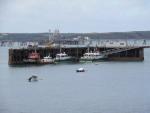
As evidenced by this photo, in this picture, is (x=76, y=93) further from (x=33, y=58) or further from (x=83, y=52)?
(x=83, y=52)

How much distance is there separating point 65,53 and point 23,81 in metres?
38.7

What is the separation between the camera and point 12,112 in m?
35.9

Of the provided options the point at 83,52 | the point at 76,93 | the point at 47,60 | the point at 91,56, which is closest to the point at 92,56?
the point at 91,56

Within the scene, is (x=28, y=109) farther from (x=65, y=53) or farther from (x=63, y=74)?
(x=65, y=53)

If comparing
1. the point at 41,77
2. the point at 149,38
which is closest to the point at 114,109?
the point at 41,77

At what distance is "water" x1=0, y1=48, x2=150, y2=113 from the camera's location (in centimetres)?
3758

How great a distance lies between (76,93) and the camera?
45.9m

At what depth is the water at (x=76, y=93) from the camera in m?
37.6

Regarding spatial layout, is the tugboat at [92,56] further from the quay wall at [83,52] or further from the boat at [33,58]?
the boat at [33,58]

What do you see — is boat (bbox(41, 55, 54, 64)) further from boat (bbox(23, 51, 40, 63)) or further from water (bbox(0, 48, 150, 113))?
water (bbox(0, 48, 150, 113))

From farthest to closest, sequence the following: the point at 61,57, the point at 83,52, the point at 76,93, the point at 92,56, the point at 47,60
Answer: the point at 83,52 → the point at 92,56 → the point at 61,57 → the point at 47,60 → the point at 76,93

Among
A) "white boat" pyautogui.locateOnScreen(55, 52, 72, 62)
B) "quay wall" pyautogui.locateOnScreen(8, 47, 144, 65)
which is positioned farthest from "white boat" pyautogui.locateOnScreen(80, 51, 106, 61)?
"white boat" pyautogui.locateOnScreen(55, 52, 72, 62)

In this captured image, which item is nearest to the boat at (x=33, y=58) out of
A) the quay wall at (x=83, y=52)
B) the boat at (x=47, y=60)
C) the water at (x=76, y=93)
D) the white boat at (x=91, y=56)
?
the boat at (x=47, y=60)

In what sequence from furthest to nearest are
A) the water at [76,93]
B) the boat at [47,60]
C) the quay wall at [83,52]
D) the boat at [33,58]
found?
1. the quay wall at [83,52]
2. the boat at [47,60]
3. the boat at [33,58]
4. the water at [76,93]
